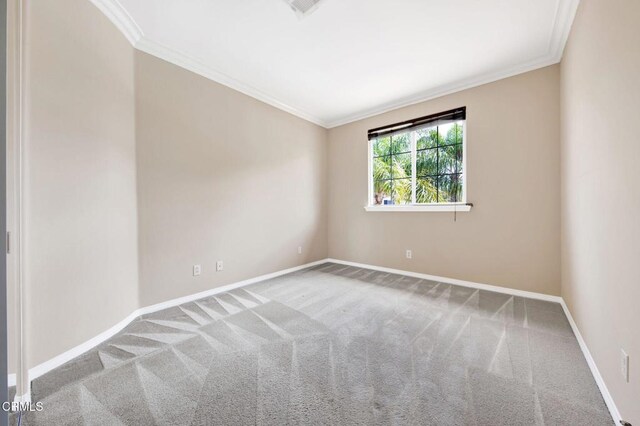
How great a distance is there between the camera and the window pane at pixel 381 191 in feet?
13.1

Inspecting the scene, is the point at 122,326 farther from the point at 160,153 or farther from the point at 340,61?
the point at 340,61

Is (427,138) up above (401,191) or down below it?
above

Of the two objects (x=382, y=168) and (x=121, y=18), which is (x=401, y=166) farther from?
(x=121, y=18)

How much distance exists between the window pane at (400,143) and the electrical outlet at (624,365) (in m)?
3.08

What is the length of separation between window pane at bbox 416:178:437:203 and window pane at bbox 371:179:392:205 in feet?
1.58

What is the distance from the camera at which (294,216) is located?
4.02 m

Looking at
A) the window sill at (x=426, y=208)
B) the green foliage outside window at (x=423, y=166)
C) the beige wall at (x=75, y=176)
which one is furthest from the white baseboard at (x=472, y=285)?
the beige wall at (x=75, y=176)

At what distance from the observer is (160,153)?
2461mm

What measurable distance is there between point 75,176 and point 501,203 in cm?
415

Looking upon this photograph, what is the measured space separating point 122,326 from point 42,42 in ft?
7.11

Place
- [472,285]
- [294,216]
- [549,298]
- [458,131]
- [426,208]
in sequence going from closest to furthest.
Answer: [549,298] < [472,285] < [458,131] < [426,208] < [294,216]

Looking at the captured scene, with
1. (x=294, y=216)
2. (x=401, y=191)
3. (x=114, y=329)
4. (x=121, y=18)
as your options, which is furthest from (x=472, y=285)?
(x=121, y=18)

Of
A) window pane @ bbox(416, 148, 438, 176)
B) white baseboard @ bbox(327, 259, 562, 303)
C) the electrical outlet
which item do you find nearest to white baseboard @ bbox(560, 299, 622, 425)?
the electrical outlet

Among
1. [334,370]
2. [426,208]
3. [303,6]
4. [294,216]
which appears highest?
[303,6]
